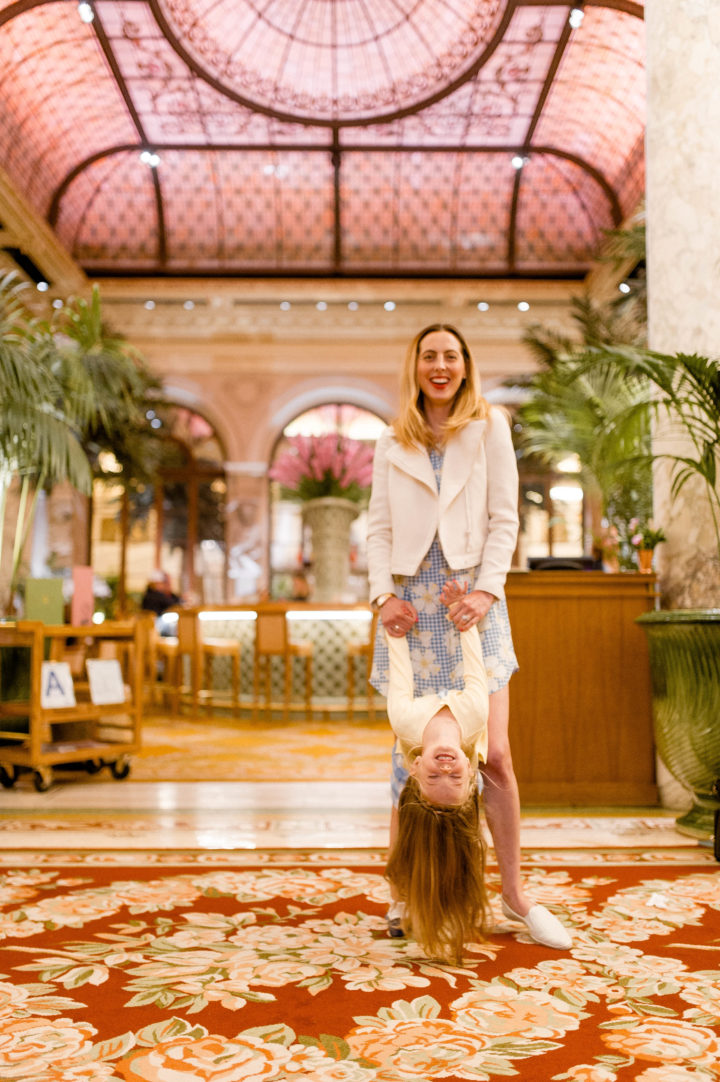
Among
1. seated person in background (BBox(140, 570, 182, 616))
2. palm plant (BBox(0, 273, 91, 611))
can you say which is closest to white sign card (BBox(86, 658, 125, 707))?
palm plant (BBox(0, 273, 91, 611))

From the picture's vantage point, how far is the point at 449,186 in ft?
36.7

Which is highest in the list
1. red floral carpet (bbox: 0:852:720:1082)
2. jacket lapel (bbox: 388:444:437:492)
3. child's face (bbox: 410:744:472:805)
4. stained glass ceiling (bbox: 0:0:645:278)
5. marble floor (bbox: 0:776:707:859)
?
stained glass ceiling (bbox: 0:0:645:278)

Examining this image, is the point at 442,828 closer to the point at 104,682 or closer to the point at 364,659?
the point at 104,682

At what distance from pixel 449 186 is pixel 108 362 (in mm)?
6086

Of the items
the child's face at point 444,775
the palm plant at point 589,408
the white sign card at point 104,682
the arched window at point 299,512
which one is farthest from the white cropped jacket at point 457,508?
the arched window at point 299,512

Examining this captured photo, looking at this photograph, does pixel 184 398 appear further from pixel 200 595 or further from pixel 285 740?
pixel 285 740

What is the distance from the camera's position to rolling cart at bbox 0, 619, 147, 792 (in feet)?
14.0

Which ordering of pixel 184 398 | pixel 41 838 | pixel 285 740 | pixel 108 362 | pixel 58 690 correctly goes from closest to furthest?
pixel 41 838 < pixel 58 690 < pixel 285 740 < pixel 108 362 < pixel 184 398

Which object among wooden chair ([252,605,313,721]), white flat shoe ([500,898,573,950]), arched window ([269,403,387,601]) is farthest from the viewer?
arched window ([269,403,387,601])

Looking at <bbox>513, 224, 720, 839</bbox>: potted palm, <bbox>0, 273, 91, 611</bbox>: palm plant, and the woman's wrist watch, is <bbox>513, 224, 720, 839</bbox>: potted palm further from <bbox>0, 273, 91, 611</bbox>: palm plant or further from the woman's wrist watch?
<bbox>0, 273, 91, 611</bbox>: palm plant

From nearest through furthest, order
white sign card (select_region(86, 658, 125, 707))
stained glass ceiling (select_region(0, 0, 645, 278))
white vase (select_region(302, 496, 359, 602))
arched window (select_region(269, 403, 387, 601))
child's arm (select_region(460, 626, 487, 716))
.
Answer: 1. child's arm (select_region(460, 626, 487, 716))
2. white sign card (select_region(86, 658, 125, 707))
3. white vase (select_region(302, 496, 359, 602))
4. stained glass ceiling (select_region(0, 0, 645, 278))
5. arched window (select_region(269, 403, 387, 601))

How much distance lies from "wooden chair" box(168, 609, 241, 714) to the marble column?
455 centimetres

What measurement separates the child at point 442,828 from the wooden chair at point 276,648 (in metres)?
5.42

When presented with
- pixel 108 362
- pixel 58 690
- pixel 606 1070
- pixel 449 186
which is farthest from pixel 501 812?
pixel 449 186
